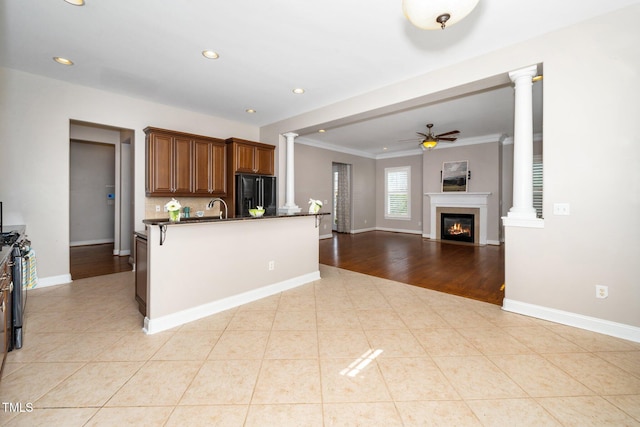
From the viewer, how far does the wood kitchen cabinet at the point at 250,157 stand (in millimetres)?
5387

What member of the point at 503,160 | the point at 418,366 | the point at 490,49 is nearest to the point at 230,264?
the point at 418,366

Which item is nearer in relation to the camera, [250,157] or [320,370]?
[320,370]

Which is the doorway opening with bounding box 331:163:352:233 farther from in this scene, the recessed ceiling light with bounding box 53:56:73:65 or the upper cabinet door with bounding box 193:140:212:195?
the recessed ceiling light with bounding box 53:56:73:65

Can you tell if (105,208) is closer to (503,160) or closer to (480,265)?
(480,265)

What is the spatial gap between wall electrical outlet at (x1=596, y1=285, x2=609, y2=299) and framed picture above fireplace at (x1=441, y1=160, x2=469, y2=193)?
576 centimetres

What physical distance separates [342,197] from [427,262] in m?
4.75

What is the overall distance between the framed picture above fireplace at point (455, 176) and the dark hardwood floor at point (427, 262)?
1.69m

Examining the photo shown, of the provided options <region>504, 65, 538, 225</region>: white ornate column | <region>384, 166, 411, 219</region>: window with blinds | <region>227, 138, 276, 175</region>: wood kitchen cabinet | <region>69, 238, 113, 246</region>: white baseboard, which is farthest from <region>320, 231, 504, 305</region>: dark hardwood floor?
<region>69, 238, 113, 246</region>: white baseboard

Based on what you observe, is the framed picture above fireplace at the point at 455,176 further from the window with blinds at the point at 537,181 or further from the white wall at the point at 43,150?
the white wall at the point at 43,150

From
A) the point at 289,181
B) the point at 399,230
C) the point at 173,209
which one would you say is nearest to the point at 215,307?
the point at 173,209

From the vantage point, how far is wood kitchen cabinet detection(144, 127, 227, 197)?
459 cm

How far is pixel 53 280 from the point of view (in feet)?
13.1

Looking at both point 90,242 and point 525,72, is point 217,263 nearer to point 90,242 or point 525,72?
point 525,72

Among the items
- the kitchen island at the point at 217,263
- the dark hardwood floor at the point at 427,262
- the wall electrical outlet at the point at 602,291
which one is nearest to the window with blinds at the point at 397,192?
the dark hardwood floor at the point at 427,262
